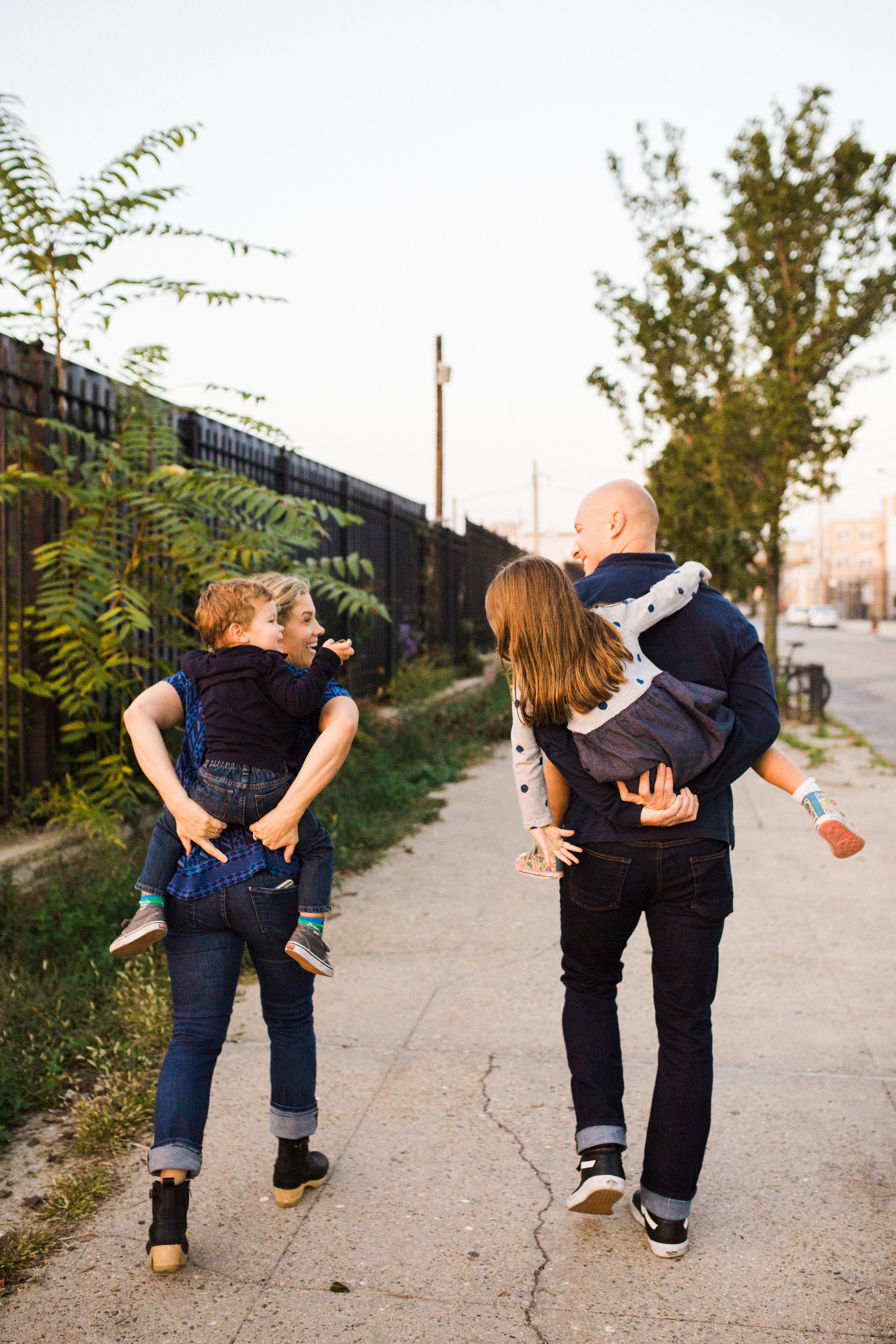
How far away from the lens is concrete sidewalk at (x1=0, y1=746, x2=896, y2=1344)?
7.88 ft

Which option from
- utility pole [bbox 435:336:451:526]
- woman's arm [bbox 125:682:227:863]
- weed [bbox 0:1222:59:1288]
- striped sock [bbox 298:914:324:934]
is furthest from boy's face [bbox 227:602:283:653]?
utility pole [bbox 435:336:451:526]

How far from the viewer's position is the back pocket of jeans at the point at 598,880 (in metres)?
2.57

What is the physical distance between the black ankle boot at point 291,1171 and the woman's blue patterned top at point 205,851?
0.74m

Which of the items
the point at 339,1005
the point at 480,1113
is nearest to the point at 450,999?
the point at 339,1005

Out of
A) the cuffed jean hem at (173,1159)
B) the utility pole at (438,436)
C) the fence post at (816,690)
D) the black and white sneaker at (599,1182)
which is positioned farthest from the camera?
the utility pole at (438,436)

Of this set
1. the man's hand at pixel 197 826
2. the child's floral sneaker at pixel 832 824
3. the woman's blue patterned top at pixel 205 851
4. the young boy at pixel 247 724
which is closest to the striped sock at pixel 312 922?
the young boy at pixel 247 724

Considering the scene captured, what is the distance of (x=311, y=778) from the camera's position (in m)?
2.71

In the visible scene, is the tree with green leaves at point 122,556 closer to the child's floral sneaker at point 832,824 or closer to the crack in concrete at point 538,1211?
the crack in concrete at point 538,1211

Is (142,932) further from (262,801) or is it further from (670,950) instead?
(670,950)

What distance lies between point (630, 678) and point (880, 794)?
7030mm

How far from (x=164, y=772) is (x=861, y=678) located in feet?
79.2

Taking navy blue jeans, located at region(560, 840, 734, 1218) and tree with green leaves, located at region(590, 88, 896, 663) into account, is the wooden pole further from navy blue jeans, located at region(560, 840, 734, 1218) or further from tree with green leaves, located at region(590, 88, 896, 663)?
navy blue jeans, located at region(560, 840, 734, 1218)

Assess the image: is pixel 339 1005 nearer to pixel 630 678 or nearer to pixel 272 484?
pixel 630 678

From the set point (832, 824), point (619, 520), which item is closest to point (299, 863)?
point (619, 520)
